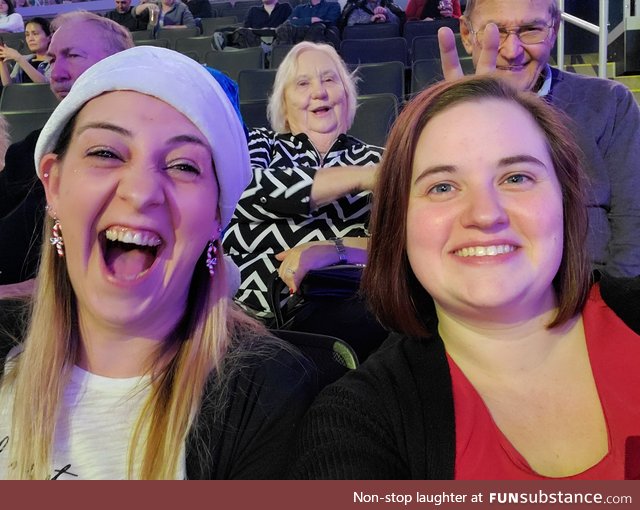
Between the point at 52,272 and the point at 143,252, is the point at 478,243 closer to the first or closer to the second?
the point at 143,252

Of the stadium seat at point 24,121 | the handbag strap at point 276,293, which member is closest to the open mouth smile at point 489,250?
the handbag strap at point 276,293

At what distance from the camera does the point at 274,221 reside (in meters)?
2.27

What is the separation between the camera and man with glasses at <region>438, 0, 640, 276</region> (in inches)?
77.1

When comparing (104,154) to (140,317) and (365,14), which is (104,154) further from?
(365,14)

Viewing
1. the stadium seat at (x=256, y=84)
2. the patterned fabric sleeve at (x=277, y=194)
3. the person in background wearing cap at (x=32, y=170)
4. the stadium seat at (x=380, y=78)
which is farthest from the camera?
the stadium seat at (x=256, y=84)

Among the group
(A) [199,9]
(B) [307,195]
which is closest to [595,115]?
(B) [307,195]

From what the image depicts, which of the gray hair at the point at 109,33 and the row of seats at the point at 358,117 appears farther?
the row of seats at the point at 358,117

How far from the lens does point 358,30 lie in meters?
5.95

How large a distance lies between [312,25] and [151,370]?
17.9ft

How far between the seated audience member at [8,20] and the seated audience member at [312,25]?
381 cm

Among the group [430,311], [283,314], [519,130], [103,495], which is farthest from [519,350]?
[283,314]

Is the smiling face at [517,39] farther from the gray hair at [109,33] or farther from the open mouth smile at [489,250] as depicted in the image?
the gray hair at [109,33]

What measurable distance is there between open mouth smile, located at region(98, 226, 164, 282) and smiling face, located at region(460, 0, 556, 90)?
1.25 m

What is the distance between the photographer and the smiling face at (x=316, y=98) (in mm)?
2645
